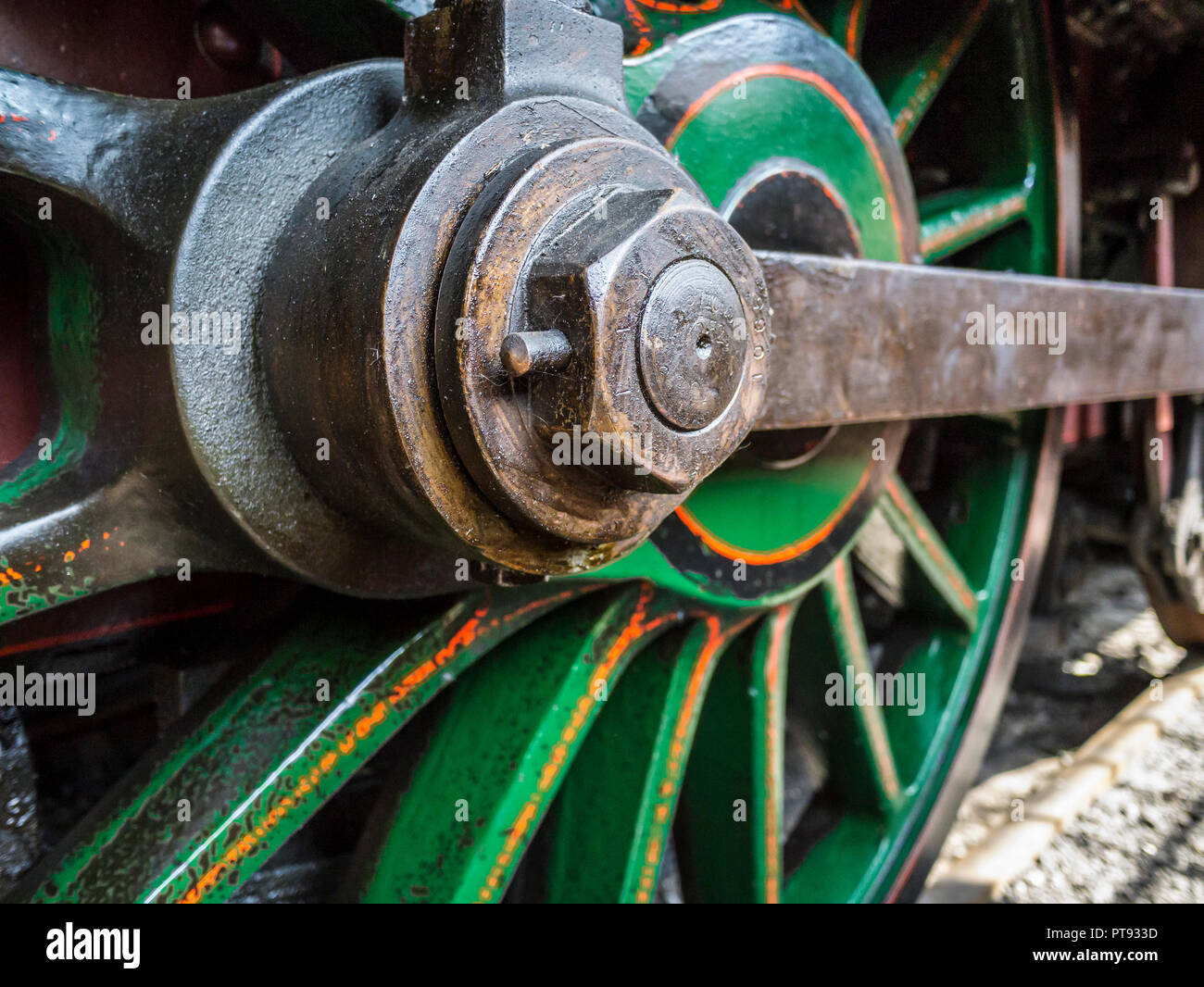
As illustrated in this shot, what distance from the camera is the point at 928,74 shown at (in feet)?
4.65

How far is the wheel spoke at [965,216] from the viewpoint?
143 cm

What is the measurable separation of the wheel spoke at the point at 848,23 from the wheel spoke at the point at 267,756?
0.80m

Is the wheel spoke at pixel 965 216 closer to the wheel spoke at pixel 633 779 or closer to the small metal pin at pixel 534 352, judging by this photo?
the wheel spoke at pixel 633 779

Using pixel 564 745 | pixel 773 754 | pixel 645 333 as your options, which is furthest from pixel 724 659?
pixel 645 333

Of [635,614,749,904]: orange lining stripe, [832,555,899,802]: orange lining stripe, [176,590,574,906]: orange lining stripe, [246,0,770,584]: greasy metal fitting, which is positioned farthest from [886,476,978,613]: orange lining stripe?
[246,0,770,584]: greasy metal fitting

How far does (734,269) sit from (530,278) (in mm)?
141

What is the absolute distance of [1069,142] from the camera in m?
1.67

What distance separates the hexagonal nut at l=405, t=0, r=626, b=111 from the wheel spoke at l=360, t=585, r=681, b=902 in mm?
510

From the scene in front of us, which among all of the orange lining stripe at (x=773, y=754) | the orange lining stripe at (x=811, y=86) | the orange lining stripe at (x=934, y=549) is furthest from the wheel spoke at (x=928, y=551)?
the orange lining stripe at (x=811, y=86)

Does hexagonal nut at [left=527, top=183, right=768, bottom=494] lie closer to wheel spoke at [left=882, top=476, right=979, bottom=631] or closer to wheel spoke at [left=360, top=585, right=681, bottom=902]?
wheel spoke at [left=360, top=585, right=681, bottom=902]

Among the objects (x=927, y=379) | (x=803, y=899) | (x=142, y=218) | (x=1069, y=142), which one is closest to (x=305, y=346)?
(x=142, y=218)

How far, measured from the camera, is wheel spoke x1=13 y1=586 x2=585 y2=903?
746mm
